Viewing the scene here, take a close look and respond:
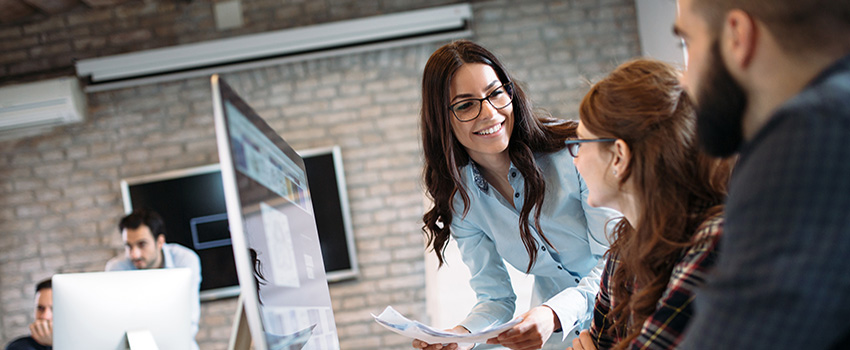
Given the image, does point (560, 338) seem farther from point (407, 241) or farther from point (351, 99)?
point (351, 99)

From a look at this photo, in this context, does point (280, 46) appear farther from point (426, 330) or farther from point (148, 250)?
point (426, 330)

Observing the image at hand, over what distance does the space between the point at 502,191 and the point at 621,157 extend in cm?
75

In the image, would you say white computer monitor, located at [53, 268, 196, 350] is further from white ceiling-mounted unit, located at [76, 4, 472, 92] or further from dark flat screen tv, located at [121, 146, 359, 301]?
white ceiling-mounted unit, located at [76, 4, 472, 92]

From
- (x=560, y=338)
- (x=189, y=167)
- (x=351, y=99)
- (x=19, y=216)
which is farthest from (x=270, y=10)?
(x=560, y=338)

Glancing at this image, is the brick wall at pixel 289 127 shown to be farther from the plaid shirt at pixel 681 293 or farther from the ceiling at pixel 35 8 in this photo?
the plaid shirt at pixel 681 293

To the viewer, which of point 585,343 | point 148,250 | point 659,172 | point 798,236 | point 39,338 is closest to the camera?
point 798,236

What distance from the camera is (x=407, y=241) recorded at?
4512mm

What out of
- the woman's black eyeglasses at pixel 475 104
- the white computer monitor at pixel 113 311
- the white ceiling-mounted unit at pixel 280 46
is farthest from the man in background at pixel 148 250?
the woman's black eyeglasses at pixel 475 104

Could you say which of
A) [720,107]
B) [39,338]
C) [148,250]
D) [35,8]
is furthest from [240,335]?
[35,8]

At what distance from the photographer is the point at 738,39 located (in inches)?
25.8

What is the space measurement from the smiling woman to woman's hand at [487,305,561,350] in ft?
0.11

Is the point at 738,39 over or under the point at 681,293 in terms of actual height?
over

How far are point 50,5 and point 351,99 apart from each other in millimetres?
2250

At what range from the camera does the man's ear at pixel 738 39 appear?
645 mm
